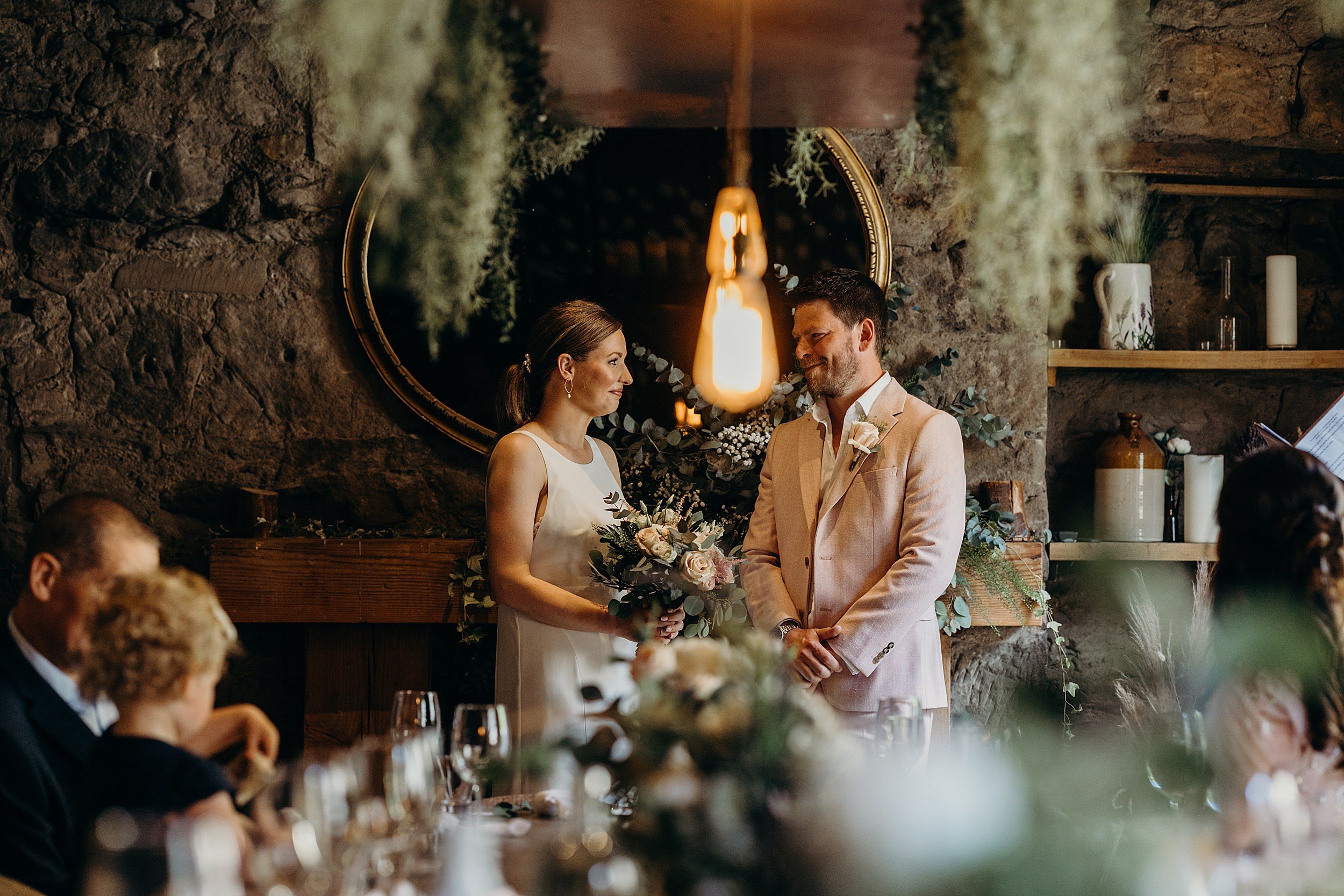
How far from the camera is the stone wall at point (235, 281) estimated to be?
123 inches

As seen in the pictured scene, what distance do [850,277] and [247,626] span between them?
2.05 metres

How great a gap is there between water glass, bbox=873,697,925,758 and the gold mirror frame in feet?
6.36

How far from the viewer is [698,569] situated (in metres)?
2.25

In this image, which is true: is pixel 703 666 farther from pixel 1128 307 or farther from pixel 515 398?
pixel 1128 307

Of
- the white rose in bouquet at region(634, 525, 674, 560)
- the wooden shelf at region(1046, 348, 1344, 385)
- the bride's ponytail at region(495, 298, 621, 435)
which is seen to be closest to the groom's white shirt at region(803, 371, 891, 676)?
the white rose in bouquet at region(634, 525, 674, 560)

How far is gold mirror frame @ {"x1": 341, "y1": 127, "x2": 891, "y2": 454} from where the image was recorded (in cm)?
312

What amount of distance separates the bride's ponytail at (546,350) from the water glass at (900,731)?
1.37m

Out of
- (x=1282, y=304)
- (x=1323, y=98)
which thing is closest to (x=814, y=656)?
(x=1282, y=304)

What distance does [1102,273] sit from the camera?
3.17m

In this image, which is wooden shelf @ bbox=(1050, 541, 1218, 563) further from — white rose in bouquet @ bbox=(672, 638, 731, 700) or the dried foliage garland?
white rose in bouquet @ bbox=(672, 638, 731, 700)

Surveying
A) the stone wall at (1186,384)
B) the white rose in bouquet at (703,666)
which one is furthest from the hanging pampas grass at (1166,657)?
the white rose in bouquet at (703,666)

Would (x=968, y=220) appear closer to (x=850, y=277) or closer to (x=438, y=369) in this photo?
(x=850, y=277)

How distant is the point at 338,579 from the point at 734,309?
75.6 inches

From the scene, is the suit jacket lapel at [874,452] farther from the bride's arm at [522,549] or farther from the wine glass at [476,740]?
the wine glass at [476,740]
